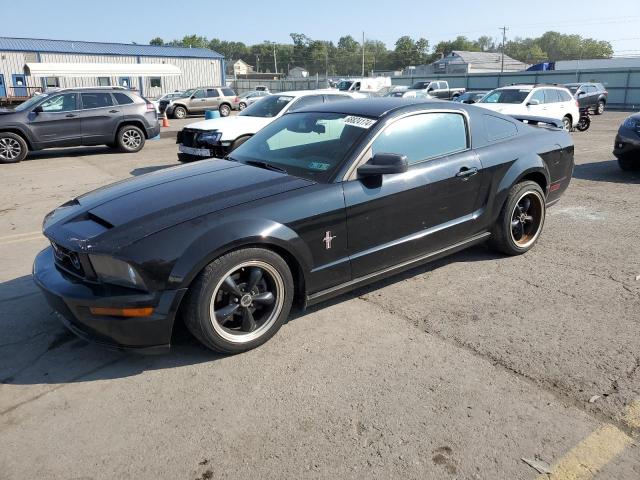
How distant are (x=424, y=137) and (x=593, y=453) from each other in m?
2.59

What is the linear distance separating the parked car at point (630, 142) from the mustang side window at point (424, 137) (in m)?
5.89

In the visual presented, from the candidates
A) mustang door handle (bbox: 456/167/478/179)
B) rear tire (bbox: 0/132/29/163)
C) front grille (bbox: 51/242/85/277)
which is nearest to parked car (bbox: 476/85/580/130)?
mustang door handle (bbox: 456/167/478/179)

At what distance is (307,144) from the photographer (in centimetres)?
411

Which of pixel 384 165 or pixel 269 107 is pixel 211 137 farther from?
pixel 384 165

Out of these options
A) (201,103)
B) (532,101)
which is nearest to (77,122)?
(532,101)

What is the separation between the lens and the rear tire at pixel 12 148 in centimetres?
1156

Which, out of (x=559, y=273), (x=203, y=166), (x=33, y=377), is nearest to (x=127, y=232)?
(x=33, y=377)

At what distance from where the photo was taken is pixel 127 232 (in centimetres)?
302

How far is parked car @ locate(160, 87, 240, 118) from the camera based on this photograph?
2728 cm

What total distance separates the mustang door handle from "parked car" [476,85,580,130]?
10588mm

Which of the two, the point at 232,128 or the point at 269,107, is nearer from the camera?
the point at 232,128

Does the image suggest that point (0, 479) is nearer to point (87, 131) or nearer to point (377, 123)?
point (377, 123)

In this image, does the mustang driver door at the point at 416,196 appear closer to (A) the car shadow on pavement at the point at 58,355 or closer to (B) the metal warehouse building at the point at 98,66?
(A) the car shadow on pavement at the point at 58,355

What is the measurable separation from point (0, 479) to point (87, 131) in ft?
38.2
